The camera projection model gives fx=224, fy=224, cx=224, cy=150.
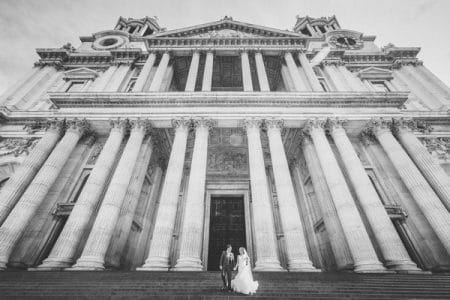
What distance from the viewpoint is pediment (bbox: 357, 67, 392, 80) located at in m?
19.7

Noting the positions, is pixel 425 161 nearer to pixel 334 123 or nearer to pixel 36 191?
pixel 334 123

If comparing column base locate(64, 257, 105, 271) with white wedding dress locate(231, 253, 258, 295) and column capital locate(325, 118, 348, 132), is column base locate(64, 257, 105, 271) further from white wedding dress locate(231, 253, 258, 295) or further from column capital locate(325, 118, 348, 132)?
column capital locate(325, 118, 348, 132)

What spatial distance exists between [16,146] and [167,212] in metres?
12.1

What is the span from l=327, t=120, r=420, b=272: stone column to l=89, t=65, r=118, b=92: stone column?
16720 mm

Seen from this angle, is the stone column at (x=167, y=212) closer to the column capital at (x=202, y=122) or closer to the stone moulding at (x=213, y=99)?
the column capital at (x=202, y=122)

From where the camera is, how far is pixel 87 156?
13.5 metres

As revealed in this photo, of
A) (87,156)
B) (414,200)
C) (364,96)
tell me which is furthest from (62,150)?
(414,200)

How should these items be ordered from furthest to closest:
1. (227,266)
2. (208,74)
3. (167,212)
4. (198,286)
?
(208,74), (167,212), (198,286), (227,266)

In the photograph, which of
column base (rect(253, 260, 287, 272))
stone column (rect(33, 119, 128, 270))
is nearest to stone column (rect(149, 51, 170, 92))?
stone column (rect(33, 119, 128, 270))

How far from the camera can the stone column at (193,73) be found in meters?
15.6

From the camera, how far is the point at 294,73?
16625 millimetres

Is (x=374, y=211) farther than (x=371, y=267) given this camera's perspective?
Yes

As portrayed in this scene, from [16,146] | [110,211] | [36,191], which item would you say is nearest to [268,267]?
[110,211]

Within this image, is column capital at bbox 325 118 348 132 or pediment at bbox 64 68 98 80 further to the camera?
pediment at bbox 64 68 98 80
